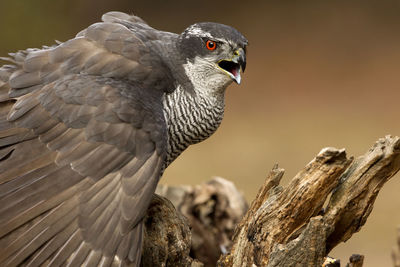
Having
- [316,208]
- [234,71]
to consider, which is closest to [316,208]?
[316,208]

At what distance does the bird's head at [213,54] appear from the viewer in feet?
14.5

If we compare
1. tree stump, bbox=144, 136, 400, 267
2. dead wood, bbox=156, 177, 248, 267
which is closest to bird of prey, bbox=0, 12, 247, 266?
tree stump, bbox=144, 136, 400, 267

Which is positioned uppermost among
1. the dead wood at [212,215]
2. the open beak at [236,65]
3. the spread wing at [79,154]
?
the open beak at [236,65]

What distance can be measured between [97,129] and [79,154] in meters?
0.19

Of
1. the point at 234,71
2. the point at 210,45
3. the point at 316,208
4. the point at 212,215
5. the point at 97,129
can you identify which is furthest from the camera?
the point at 212,215

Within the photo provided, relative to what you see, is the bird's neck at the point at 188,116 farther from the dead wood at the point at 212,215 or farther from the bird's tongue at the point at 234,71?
the dead wood at the point at 212,215

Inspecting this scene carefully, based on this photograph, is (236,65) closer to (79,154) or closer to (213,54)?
(213,54)

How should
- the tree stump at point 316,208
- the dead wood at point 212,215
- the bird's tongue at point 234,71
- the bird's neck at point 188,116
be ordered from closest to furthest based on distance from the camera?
the tree stump at point 316,208, the bird's neck at point 188,116, the bird's tongue at point 234,71, the dead wood at point 212,215

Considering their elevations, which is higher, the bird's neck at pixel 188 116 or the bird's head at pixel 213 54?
the bird's head at pixel 213 54

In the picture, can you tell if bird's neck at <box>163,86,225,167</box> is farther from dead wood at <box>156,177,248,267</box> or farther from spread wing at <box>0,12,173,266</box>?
dead wood at <box>156,177,248,267</box>

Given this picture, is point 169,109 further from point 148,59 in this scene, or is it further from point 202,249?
point 202,249

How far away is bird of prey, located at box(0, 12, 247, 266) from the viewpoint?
12.0ft

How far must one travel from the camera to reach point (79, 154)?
381cm

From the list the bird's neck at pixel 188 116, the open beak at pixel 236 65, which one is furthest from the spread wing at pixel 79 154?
the open beak at pixel 236 65
